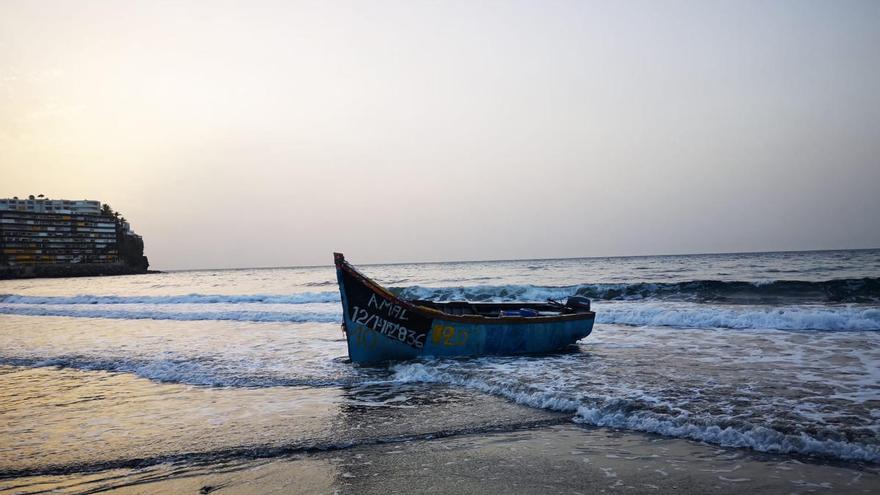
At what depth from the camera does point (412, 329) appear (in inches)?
450

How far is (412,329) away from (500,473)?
21.6 ft

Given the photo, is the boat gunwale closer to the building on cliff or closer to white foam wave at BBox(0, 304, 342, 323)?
white foam wave at BBox(0, 304, 342, 323)

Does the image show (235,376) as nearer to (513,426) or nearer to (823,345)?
(513,426)

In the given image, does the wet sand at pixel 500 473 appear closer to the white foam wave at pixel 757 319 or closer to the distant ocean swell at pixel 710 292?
the white foam wave at pixel 757 319

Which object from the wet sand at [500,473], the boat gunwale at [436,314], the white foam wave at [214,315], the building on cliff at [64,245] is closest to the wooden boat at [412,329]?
the boat gunwale at [436,314]

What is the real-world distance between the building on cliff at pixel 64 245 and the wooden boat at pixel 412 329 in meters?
144

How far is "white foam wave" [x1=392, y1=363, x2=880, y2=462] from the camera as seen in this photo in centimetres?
548

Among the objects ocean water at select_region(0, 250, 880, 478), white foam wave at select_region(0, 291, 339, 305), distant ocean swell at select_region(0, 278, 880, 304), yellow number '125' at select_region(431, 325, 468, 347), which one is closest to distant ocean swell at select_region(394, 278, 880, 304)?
distant ocean swell at select_region(0, 278, 880, 304)

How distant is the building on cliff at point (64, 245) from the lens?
129875 mm

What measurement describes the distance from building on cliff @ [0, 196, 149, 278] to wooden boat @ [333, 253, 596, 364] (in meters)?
144

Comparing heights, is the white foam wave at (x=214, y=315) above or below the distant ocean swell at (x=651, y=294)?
below

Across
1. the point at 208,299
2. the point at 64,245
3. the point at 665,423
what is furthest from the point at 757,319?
the point at 64,245

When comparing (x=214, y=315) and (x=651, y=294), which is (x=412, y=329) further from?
(x=651, y=294)

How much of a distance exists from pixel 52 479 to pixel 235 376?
5.54m
